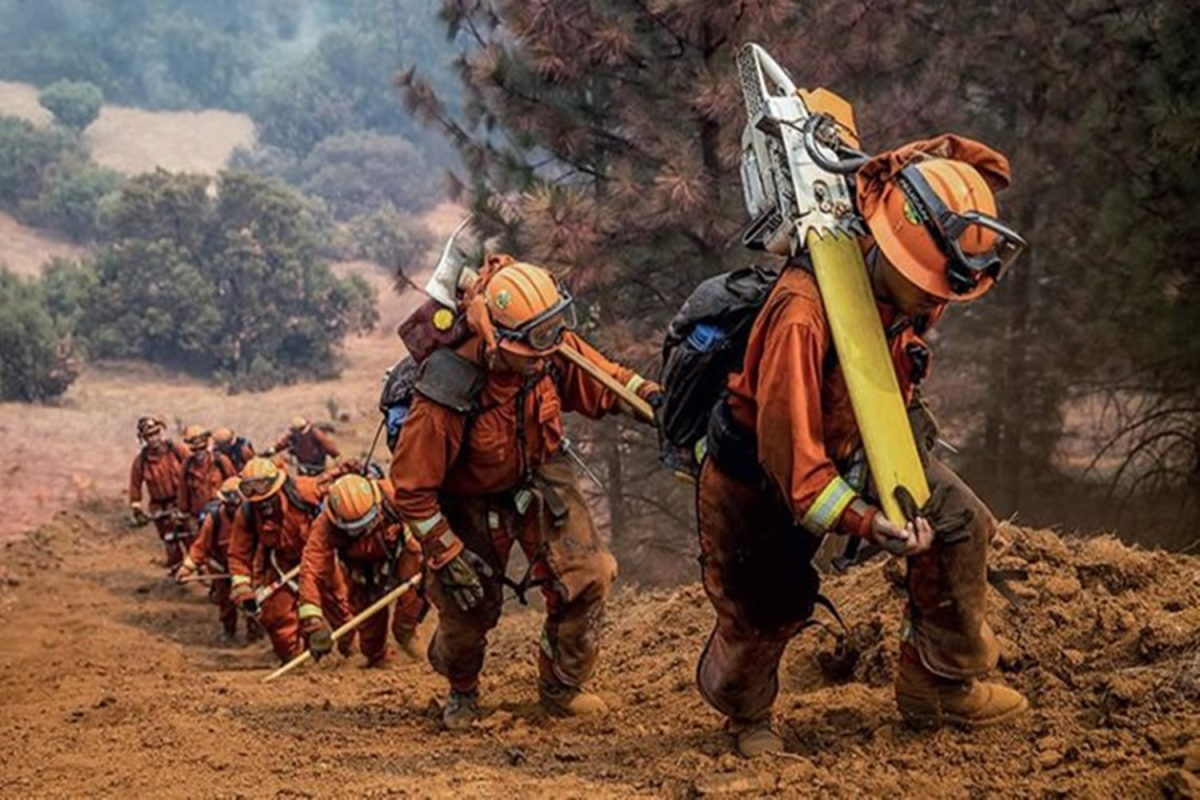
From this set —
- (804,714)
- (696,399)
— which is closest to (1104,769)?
(804,714)

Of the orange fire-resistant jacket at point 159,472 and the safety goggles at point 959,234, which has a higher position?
the safety goggles at point 959,234

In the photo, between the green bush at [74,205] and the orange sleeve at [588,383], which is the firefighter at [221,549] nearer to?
the orange sleeve at [588,383]

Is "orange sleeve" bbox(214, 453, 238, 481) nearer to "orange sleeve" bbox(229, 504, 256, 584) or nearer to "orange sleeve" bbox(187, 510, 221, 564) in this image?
"orange sleeve" bbox(187, 510, 221, 564)

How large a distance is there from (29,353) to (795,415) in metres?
30.7

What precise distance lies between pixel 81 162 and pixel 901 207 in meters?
64.8

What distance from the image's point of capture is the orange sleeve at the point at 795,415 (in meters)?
3.28

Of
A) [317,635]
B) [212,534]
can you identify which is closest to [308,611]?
[317,635]

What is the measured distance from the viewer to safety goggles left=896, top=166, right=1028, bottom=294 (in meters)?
3.16

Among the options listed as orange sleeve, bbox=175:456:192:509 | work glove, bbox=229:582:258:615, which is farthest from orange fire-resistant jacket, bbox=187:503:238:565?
orange sleeve, bbox=175:456:192:509

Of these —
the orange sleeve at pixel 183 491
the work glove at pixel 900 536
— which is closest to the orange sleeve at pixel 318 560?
the work glove at pixel 900 536

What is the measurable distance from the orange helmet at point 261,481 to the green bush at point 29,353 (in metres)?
23.4

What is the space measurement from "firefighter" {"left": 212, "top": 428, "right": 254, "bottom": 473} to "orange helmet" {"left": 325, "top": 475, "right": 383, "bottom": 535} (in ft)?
21.0

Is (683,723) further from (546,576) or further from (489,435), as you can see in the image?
(489,435)

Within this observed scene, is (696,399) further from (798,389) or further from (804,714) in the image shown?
(804,714)
